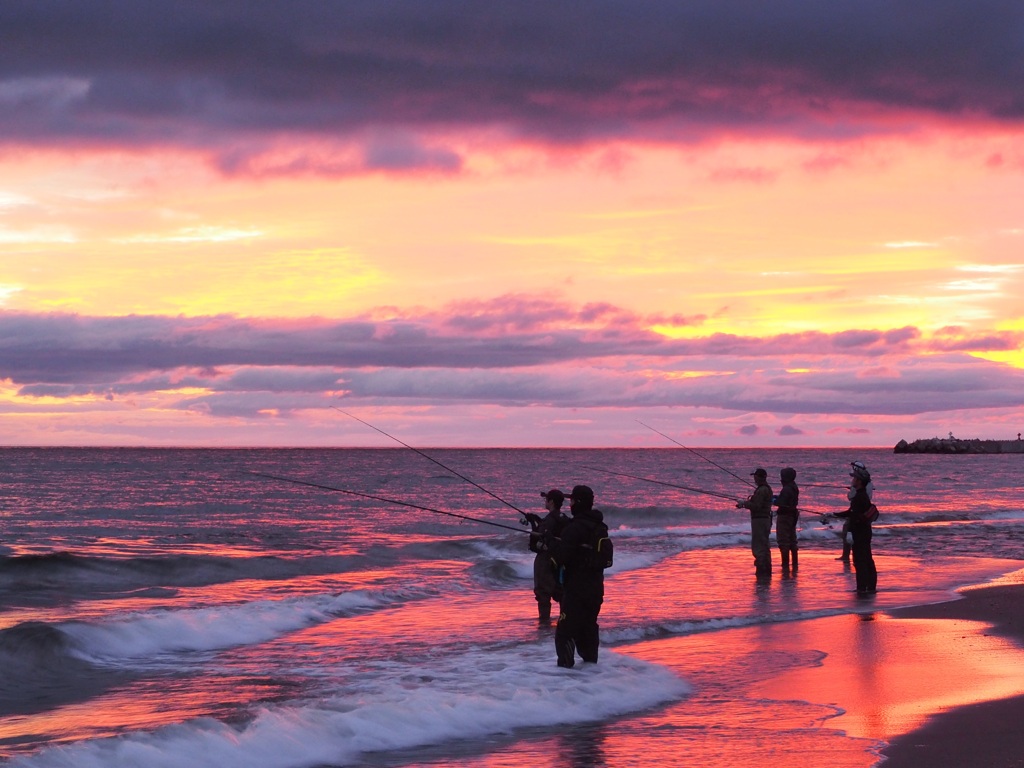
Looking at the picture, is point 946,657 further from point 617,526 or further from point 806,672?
point 617,526

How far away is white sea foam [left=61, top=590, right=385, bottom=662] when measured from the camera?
12742 millimetres

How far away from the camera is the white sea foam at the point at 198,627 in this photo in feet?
41.8

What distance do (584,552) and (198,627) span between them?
6496mm

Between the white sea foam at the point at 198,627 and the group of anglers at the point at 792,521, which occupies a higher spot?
the group of anglers at the point at 792,521

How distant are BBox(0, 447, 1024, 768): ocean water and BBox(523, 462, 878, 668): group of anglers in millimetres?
382

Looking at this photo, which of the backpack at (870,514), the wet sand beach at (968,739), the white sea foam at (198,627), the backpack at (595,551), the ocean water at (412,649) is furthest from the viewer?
the backpack at (870,514)

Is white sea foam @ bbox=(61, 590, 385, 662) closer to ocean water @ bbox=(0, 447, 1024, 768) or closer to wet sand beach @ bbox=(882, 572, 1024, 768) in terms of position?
ocean water @ bbox=(0, 447, 1024, 768)

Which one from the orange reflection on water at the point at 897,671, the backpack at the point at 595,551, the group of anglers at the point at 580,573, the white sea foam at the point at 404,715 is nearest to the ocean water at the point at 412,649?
the white sea foam at the point at 404,715

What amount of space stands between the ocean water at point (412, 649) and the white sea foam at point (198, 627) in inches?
1.6

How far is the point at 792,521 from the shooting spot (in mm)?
19406

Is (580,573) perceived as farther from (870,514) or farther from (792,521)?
(792,521)

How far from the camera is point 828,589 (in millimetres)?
16609

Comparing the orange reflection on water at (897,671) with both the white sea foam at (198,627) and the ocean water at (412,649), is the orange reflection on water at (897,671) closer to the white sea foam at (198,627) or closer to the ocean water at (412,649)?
the ocean water at (412,649)

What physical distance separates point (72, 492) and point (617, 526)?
26370 millimetres
